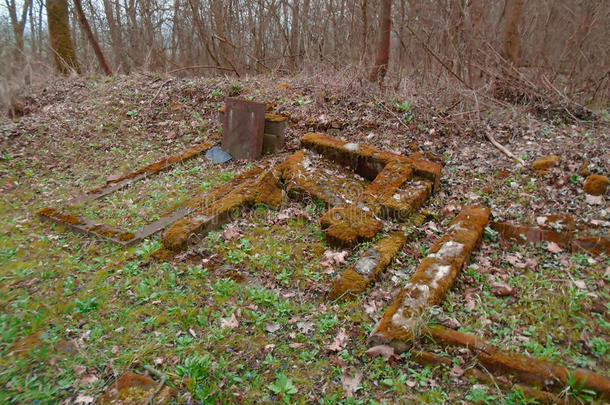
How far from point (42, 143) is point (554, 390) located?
29.4ft

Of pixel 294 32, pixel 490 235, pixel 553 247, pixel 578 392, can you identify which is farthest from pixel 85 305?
pixel 294 32

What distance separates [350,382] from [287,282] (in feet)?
4.39

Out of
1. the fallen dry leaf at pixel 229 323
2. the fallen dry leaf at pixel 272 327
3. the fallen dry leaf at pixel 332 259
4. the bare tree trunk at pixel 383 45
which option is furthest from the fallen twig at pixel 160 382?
the bare tree trunk at pixel 383 45

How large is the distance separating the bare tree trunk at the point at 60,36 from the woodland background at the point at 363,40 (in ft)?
0.18

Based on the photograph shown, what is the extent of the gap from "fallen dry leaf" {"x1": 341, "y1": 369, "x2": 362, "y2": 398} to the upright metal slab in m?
4.62

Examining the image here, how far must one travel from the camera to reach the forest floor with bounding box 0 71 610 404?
286 centimetres

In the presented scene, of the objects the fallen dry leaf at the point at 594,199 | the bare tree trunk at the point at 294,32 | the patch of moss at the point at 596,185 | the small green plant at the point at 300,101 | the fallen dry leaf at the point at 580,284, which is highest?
the bare tree trunk at the point at 294,32

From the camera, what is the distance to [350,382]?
9.43 ft

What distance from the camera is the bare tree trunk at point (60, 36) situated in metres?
11.9

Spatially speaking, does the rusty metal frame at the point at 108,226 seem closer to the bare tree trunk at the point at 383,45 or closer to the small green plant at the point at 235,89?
the small green plant at the point at 235,89

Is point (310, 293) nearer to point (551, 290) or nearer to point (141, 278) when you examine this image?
point (141, 278)

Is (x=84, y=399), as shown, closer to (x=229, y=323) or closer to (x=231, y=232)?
(x=229, y=323)

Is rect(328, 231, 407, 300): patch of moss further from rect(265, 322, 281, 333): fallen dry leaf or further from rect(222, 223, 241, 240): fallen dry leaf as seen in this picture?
rect(222, 223, 241, 240): fallen dry leaf

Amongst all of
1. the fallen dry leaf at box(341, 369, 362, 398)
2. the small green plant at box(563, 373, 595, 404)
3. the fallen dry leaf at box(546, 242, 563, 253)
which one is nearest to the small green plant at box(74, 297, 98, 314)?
the fallen dry leaf at box(341, 369, 362, 398)
